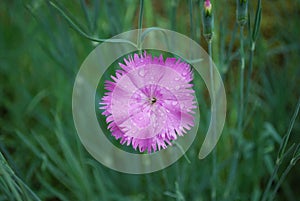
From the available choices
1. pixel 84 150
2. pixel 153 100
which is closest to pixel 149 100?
pixel 153 100

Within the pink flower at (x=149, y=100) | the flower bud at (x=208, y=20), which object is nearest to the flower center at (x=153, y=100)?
the pink flower at (x=149, y=100)

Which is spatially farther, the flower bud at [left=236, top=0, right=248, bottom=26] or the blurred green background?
the blurred green background

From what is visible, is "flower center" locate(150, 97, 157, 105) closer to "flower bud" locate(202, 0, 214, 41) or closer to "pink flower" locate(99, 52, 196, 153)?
"pink flower" locate(99, 52, 196, 153)

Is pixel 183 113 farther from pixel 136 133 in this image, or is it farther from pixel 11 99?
pixel 11 99

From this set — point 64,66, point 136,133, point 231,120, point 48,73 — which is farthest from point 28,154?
point 136,133

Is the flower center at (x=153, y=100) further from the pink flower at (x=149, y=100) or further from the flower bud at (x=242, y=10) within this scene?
the flower bud at (x=242, y=10)

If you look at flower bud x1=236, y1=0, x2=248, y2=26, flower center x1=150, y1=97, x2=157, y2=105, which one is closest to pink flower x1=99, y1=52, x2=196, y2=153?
flower center x1=150, y1=97, x2=157, y2=105
